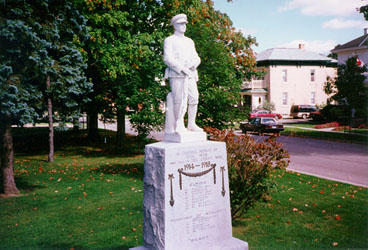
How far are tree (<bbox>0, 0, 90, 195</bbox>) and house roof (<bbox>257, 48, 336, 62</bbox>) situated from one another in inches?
1678

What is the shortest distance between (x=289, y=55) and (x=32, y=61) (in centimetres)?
4741

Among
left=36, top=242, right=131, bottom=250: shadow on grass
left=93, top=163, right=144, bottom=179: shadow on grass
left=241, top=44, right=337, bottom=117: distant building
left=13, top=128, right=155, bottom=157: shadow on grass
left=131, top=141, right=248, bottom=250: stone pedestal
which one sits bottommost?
left=36, top=242, right=131, bottom=250: shadow on grass

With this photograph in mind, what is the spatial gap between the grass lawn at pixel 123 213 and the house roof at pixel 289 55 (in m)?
40.5

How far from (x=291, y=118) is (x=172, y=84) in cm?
4738

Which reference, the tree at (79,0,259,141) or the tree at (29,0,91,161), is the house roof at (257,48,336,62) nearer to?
the tree at (79,0,259,141)

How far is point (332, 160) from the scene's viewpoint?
16.8m

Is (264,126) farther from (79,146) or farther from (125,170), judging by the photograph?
(125,170)

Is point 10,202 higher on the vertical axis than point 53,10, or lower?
lower

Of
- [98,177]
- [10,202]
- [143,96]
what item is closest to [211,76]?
[143,96]

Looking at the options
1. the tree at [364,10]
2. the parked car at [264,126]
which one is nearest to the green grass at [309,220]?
the tree at [364,10]

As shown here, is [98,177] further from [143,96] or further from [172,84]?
[172,84]

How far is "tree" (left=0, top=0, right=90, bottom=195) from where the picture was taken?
9.63m

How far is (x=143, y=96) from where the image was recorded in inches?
569

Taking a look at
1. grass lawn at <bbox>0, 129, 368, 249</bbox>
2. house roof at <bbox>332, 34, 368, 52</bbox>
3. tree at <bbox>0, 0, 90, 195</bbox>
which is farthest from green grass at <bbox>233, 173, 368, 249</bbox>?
house roof at <bbox>332, 34, 368, 52</bbox>
